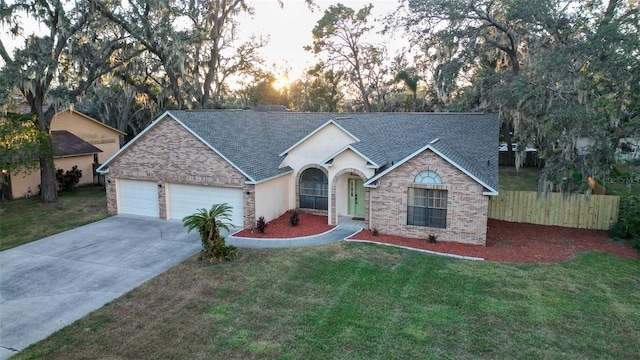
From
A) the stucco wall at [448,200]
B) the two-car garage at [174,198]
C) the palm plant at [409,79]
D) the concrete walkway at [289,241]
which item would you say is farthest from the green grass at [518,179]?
the two-car garage at [174,198]

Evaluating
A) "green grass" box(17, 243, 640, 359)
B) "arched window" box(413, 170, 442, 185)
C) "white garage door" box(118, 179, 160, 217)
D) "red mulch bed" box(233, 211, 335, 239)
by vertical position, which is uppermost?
"arched window" box(413, 170, 442, 185)

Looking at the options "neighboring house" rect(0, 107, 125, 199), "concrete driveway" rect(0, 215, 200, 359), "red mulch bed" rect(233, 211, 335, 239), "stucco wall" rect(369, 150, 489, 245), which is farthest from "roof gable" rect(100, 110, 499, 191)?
"neighboring house" rect(0, 107, 125, 199)

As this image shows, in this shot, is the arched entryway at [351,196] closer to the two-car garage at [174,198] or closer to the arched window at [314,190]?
the arched window at [314,190]

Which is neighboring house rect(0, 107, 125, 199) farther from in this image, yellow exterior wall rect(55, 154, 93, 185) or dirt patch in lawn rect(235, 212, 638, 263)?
dirt patch in lawn rect(235, 212, 638, 263)

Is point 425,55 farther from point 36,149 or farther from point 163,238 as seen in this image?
point 36,149

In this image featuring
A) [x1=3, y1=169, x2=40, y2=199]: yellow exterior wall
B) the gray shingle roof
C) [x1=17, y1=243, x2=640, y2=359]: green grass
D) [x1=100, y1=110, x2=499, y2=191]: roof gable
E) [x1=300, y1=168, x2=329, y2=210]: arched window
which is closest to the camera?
[x1=17, y1=243, x2=640, y2=359]: green grass

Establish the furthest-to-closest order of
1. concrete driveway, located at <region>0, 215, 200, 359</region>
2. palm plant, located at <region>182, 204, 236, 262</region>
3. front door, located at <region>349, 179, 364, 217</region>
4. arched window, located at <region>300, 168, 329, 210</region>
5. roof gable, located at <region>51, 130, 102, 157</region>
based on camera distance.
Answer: roof gable, located at <region>51, 130, 102, 157</region> < arched window, located at <region>300, 168, 329, 210</region> < front door, located at <region>349, 179, 364, 217</region> < palm plant, located at <region>182, 204, 236, 262</region> < concrete driveway, located at <region>0, 215, 200, 359</region>
